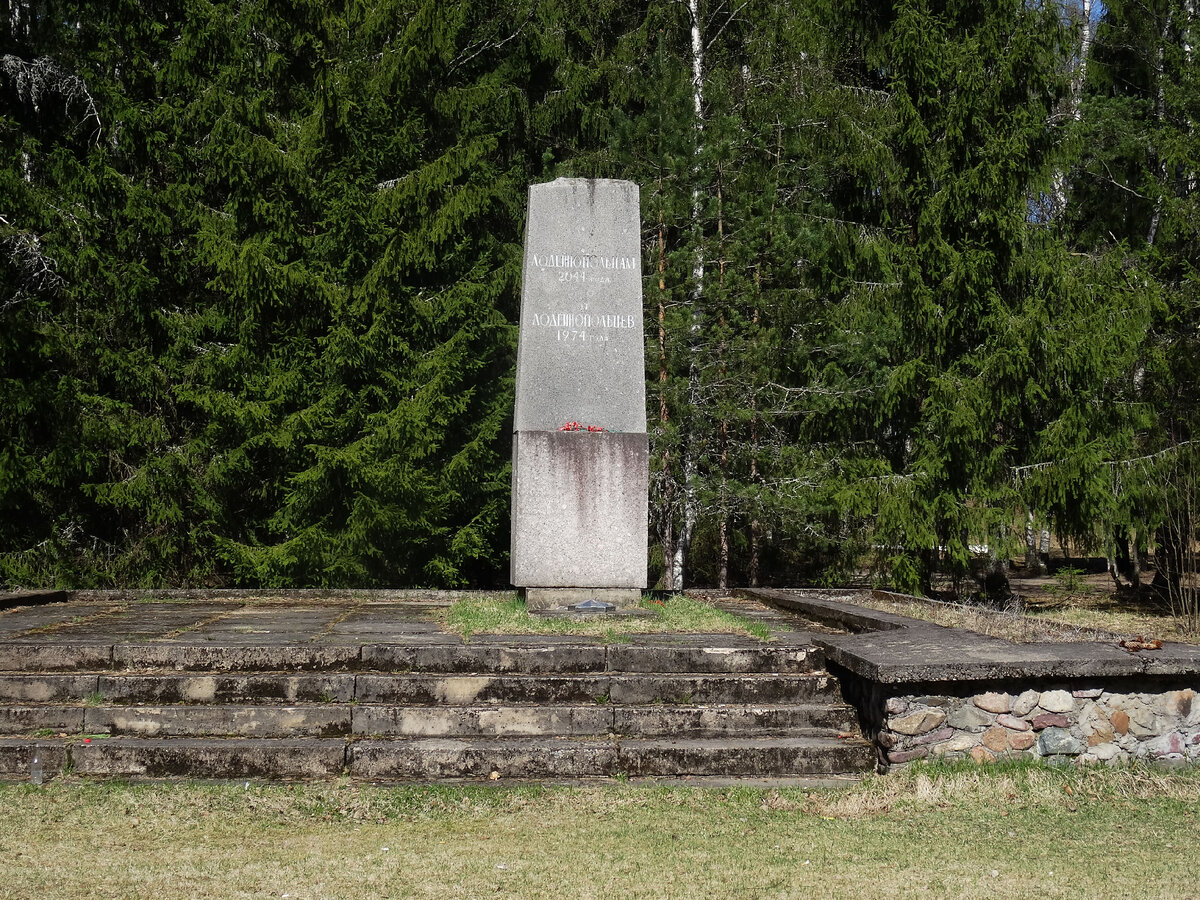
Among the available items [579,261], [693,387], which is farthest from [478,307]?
[579,261]

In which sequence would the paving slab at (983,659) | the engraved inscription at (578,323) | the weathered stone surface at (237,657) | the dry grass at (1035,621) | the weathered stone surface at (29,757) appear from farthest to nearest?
the engraved inscription at (578,323)
the dry grass at (1035,621)
the weathered stone surface at (237,657)
the paving slab at (983,659)
the weathered stone surface at (29,757)

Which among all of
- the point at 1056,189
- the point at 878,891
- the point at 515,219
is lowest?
the point at 878,891

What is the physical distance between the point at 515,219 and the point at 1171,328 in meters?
8.58

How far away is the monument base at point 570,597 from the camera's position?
7.82 m

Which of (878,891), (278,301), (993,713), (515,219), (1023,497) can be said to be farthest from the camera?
(515,219)

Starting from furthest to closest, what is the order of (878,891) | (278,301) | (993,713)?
(278,301), (993,713), (878,891)

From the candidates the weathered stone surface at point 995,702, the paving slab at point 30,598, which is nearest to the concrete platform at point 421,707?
the weathered stone surface at point 995,702

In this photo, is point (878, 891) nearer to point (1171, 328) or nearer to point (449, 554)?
point (449, 554)

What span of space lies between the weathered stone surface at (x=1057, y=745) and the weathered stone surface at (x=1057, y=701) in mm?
118

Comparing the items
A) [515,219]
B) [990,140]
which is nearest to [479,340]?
[515,219]

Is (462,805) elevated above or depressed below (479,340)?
below

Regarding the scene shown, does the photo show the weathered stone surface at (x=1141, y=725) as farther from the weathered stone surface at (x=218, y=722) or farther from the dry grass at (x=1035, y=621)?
the weathered stone surface at (x=218, y=722)

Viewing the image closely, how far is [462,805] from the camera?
5117 millimetres

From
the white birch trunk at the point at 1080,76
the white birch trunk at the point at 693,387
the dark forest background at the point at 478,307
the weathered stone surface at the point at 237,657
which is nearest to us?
the weathered stone surface at the point at 237,657
